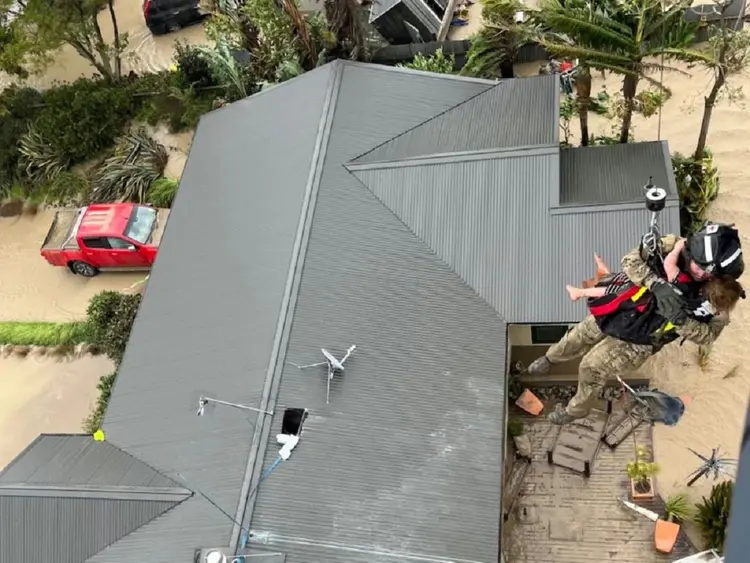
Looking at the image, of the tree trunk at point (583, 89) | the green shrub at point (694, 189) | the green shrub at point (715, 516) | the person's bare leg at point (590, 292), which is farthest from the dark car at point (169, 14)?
the green shrub at point (715, 516)

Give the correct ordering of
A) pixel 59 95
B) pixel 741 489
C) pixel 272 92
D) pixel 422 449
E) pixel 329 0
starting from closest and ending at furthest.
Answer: pixel 741 489 → pixel 422 449 → pixel 272 92 → pixel 329 0 → pixel 59 95

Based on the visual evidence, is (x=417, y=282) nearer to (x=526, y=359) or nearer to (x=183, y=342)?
(x=526, y=359)

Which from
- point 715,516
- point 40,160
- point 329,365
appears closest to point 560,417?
point 715,516

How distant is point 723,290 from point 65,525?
10.8 m

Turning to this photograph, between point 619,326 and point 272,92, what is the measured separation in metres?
10.4

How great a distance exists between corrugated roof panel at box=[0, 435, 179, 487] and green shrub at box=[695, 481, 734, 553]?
9219 millimetres

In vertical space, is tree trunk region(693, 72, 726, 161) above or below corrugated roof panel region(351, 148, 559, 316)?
above

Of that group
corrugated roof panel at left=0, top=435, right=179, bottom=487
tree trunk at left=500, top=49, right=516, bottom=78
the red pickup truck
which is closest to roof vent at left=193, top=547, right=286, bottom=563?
corrugated roof panel at left=0, top=435, right=179, bottom=487

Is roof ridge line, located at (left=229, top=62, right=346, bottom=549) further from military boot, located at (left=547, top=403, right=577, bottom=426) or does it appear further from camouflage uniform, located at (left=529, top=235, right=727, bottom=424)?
military boot, located at (left=547, top=403, right=577, bottom=426)

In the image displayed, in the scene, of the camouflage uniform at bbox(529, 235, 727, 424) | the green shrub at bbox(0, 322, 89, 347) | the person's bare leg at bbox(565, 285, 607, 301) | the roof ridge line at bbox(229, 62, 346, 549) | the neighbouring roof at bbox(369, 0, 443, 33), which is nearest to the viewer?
the camouflage uniform at bbox(529, 235, 727, 424)

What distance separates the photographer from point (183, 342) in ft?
47.0

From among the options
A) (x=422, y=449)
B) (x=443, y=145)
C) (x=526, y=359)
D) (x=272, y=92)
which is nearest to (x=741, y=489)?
(x=422, y=449)

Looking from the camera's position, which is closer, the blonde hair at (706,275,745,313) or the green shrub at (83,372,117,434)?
the blonde hair at (706,275,745,313)

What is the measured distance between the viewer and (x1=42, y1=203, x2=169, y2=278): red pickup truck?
1923cm
